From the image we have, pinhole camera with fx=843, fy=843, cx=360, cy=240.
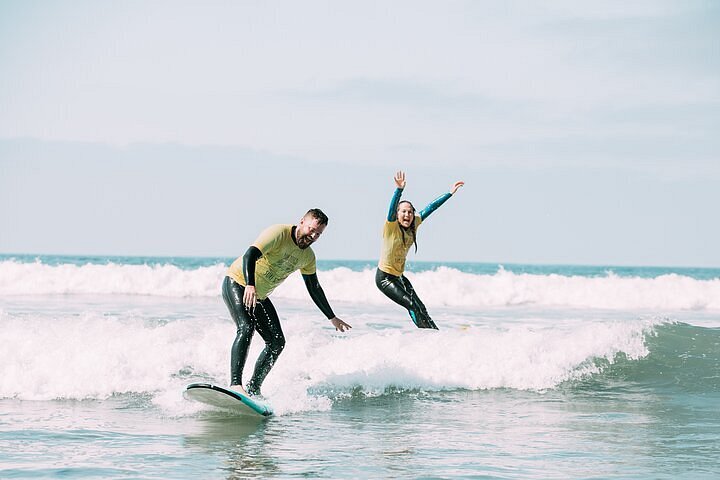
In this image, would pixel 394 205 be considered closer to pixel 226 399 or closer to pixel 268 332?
pixel 268 332

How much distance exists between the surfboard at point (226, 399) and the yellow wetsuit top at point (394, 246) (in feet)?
9.63

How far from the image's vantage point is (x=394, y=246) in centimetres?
1030

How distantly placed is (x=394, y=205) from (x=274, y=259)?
2.53 meters

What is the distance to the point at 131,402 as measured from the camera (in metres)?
9.07

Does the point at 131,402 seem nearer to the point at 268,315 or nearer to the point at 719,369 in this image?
the point at 268,315

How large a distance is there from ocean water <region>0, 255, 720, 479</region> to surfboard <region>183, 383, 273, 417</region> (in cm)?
14

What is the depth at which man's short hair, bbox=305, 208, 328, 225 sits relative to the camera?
24.6 feet

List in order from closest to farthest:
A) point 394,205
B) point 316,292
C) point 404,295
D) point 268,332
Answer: point 268,332
point 316,292
point 394,205
point 404,295

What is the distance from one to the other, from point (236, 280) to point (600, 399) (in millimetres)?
4538

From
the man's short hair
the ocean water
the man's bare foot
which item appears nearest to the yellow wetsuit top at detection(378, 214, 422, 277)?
the ocean water

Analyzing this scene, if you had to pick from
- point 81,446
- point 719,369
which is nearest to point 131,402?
point 81,446

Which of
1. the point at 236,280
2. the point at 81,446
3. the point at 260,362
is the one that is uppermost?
the point at 236,280

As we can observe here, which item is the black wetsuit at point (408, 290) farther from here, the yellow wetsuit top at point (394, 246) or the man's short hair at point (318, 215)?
the man's short hair at point (318, 215)

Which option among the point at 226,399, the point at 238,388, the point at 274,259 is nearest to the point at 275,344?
the point at 238,388
